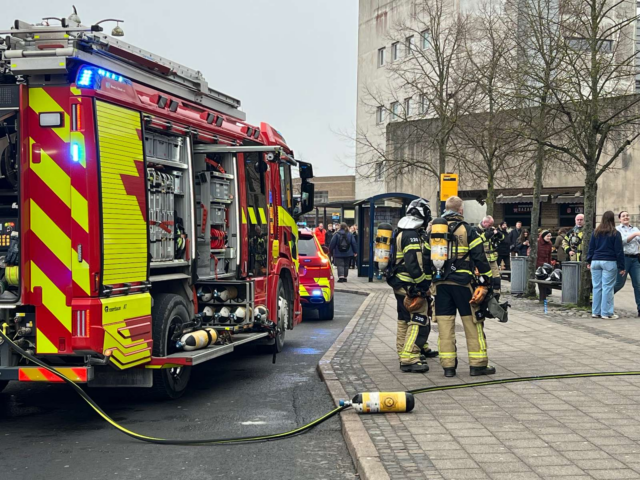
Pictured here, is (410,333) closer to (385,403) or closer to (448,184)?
(385,403)

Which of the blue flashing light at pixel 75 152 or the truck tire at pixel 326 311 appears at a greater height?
the blue flashing light at pixel 75 152

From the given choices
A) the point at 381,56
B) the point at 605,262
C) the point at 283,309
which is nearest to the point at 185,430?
the point at 283,309

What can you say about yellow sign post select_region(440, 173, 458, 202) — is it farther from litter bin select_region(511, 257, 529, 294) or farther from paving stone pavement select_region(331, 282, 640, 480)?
paving stone pavement select_region(331, 282, 640, 480)

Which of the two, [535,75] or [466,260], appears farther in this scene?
[535,75]

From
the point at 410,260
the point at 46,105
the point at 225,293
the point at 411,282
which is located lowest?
the point at 225,293

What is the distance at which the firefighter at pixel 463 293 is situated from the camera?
8.77m

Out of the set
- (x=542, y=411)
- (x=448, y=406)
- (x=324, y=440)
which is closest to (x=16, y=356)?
(x=324, y=440)

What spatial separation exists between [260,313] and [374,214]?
51.8ft

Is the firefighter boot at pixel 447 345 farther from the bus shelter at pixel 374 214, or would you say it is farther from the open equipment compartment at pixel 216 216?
the bus shelter at pixel 374 214

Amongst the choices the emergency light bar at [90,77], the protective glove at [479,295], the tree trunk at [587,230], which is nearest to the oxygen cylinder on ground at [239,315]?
the protective glove at [479,295]

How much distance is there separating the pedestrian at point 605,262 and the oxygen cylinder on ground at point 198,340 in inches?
319

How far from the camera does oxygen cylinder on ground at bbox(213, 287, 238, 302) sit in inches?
360

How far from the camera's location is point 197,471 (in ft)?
18.7

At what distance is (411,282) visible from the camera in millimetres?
9203
